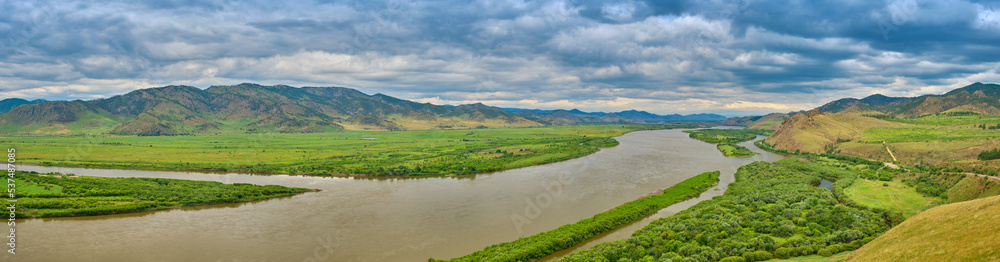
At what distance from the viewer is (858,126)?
137 m

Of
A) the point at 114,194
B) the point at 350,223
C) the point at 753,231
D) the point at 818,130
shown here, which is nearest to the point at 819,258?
the point at 753,231

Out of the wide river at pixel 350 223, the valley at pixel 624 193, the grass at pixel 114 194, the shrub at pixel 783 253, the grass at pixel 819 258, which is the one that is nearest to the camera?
the grass at pixel 819 258

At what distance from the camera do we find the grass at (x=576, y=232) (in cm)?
3359

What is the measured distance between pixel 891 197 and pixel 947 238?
1410 inches

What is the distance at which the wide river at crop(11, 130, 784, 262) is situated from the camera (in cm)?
3631

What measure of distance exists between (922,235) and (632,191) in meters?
37.6

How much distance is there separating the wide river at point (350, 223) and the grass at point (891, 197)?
22823 mm

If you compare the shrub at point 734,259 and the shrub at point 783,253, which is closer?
the shrub at point 734,259

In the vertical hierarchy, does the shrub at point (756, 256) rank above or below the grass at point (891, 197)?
below

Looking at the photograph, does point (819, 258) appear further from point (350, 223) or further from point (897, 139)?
point (897, 139)

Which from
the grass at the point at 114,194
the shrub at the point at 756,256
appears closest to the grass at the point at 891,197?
the shrub at the point at 756,256

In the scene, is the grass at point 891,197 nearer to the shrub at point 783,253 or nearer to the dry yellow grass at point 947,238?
the dry yellow grass at point 947,238

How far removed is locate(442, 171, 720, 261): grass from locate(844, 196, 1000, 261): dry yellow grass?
758 inches

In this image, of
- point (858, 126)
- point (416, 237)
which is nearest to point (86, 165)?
point (416, 237)
